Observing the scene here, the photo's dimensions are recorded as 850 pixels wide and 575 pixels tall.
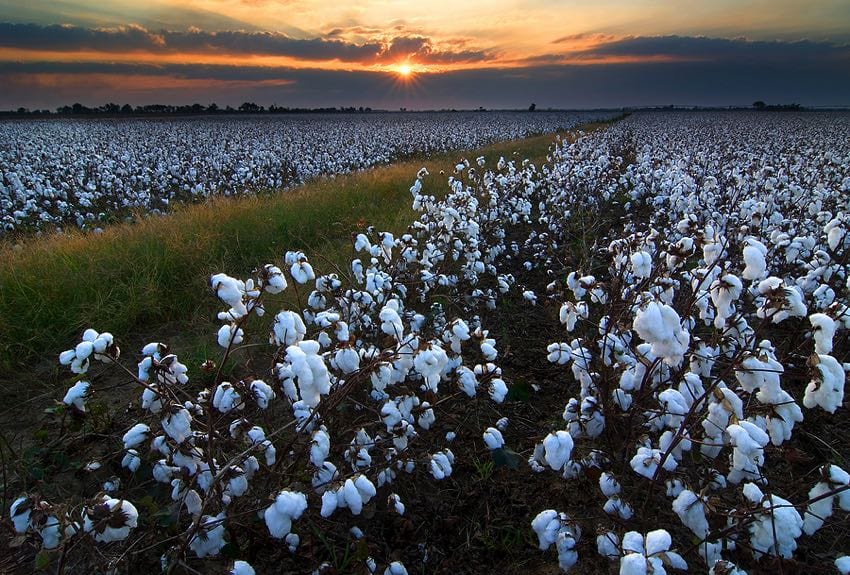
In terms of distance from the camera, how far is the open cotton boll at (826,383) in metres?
1.82

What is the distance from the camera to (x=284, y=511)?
177cm

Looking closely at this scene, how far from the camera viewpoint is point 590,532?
9.13 feet

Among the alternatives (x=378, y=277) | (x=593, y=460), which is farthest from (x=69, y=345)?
(x=593, y=460)

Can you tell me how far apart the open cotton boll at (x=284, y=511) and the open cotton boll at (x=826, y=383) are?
6.41 feet

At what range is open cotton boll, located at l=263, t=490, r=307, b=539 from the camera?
176cm

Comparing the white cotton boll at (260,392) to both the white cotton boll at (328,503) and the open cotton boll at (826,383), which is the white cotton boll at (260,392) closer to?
the white cotton boll at (328,503)

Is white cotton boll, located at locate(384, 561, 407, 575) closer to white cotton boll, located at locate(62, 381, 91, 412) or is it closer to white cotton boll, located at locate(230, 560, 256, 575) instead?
white cotton boll, located at locate(230, 560, 256, 575)

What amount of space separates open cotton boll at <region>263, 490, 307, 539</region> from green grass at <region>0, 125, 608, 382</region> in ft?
7.98

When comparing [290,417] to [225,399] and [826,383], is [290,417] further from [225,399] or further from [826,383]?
[826,383]

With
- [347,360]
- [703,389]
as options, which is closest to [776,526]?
[703,389]

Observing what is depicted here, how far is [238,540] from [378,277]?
6.47ft

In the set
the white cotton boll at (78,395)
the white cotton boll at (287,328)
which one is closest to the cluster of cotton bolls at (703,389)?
the white cotton boll at (287,328)

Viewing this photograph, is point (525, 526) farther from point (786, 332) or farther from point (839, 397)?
point (786, 332)

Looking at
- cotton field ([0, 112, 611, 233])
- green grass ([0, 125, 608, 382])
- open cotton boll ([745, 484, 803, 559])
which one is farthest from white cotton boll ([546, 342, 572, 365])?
cotton field ([0, 112, 611, 233])
